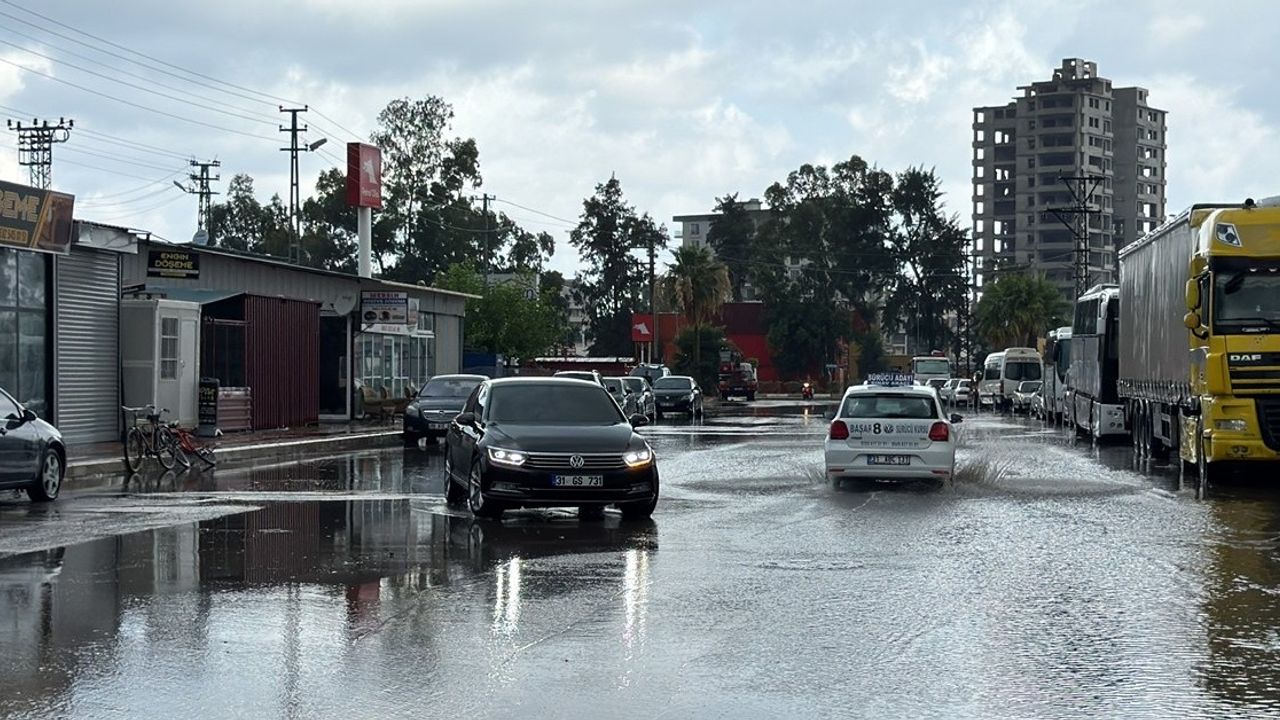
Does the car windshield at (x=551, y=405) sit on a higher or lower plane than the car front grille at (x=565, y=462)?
higher

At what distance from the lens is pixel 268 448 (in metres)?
31.4

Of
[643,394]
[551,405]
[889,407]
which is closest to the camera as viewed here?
[551,405]

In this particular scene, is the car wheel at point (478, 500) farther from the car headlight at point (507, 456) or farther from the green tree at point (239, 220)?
the green tree at point (239, 220)

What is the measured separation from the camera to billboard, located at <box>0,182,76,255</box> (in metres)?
28.4

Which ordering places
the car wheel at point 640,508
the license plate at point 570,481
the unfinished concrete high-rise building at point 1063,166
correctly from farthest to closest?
1. the unfinished concrete high-rise building at point 1063,166
2. the car wheel at point 640,508
3. the license plate at point 570,481

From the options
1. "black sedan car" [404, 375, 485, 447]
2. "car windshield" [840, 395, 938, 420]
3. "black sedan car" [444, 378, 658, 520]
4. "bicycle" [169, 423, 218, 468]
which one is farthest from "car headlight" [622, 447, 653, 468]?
"black sedan car" [404, 375, 485, 447]

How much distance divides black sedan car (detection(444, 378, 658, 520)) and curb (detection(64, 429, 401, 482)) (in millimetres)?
9042

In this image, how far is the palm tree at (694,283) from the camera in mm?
97375

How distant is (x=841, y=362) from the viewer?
118062mm

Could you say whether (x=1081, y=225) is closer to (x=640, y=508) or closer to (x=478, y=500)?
(x=640, y=508)

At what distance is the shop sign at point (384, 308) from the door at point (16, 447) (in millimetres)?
27552

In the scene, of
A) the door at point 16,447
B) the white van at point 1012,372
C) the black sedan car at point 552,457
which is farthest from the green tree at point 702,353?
the black sedan car at point 552,457

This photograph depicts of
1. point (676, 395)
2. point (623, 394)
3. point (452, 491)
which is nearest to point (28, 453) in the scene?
point (452, 491)

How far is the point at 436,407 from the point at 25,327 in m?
8.70
